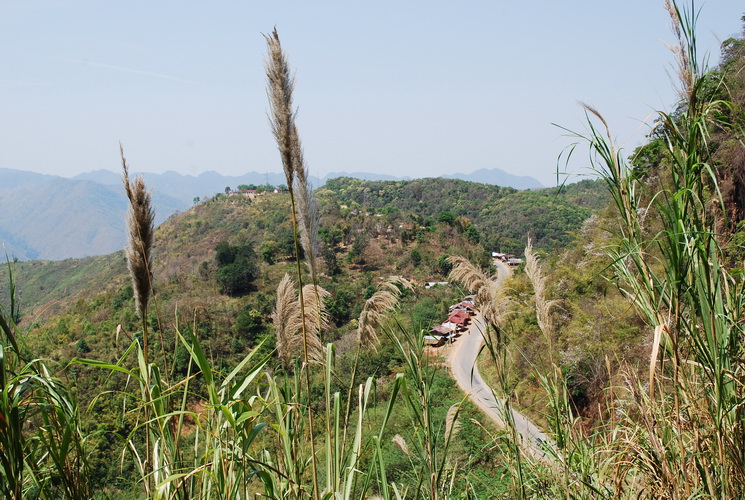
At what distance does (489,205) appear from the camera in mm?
55312

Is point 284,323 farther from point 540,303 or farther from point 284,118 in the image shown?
point 540,303

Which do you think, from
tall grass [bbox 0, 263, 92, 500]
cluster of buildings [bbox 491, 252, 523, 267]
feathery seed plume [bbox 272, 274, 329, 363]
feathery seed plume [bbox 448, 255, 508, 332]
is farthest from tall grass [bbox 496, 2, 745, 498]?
cluster of buildings [bbox 491, 252, 523, 267]

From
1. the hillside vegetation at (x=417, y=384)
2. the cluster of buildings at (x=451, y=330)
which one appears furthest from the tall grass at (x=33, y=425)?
the cluster of buildings at (x=451, y=330)

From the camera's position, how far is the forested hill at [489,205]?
40406 mm

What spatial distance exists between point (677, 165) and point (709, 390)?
670 millimetres

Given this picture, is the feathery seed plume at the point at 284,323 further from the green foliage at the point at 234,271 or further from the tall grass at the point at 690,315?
the green foliage at the point at 234,271

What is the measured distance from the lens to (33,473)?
3.71 ft

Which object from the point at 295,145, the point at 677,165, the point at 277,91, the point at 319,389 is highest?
the point at 277,91

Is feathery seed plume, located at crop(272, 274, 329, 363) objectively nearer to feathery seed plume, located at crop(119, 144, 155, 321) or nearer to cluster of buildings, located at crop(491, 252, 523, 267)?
feathery seed plume, located at crop(119, 144, 155, 321)

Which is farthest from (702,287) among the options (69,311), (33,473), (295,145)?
(69,311)

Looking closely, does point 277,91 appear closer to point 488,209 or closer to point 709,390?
point 709,390

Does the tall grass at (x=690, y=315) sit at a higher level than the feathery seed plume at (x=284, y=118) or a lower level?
lower

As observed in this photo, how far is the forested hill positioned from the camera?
133 ft

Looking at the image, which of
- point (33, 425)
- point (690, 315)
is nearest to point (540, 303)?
point (690, 315)
